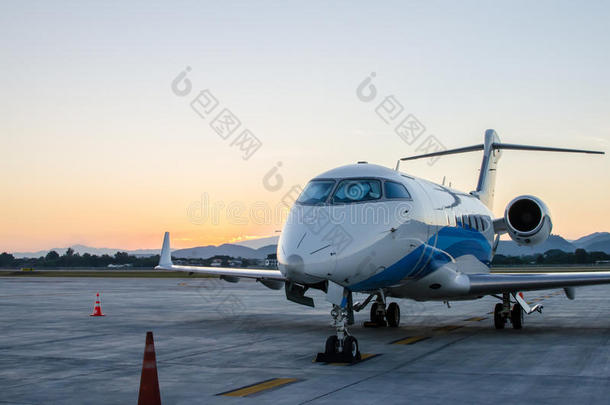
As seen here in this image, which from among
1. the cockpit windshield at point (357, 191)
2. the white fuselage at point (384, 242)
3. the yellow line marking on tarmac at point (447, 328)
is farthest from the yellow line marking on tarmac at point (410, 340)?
the cockpit windshield at point (357, 191)

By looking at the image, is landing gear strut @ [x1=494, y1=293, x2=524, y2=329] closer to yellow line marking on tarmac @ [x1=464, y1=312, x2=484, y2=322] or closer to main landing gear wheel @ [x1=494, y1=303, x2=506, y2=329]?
main landing gear wheel @ [x1=494, y1=303, x2=506, y2=329]

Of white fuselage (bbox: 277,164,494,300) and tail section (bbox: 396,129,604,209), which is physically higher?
→ tail section (bbox: 396,129,604,209)

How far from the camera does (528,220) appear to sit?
1655 cm

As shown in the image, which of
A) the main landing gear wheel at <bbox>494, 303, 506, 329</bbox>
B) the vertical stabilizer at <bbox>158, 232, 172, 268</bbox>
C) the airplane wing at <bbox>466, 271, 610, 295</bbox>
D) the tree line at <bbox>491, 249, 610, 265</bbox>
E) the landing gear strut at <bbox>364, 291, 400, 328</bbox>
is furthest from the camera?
the tree line at <bbox>491, 249, 610, 265</bbox>

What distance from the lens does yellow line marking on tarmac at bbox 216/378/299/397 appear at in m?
7.73

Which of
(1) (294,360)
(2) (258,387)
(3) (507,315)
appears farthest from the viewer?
(3) (507,315)

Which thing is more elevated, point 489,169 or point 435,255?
point 489,169

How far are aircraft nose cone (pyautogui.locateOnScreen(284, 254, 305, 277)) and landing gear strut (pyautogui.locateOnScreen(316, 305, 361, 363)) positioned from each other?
0.86 metres

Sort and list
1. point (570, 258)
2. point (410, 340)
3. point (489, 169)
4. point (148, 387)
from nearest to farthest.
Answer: point (148, 387) → point (410, 340) → point (489, 169) → point (570, 258)

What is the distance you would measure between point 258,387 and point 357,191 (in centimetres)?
434

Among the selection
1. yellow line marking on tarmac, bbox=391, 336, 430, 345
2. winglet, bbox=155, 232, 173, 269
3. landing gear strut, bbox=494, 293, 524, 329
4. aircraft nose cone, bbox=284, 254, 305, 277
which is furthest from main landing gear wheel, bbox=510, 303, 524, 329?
winglet, bbox=155, 232, 173, 269

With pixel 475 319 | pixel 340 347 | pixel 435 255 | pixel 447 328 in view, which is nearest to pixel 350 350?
pixel 340 347

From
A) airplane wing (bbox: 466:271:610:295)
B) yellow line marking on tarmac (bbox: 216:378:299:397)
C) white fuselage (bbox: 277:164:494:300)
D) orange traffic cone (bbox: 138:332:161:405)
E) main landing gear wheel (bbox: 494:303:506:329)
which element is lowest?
yellow line marking on tarmac (bbox: 216:378:299:397)

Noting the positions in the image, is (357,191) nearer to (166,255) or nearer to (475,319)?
(475,319)
